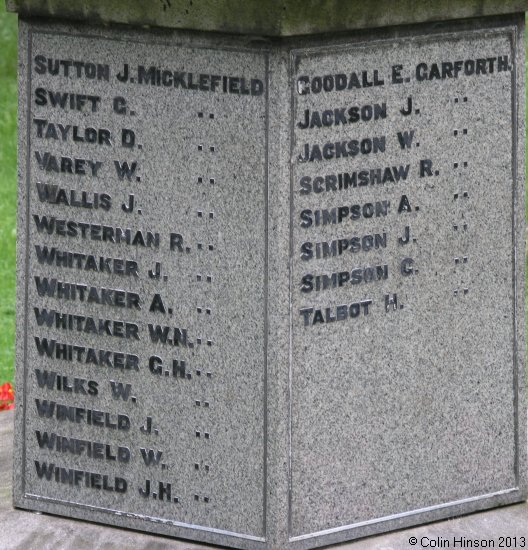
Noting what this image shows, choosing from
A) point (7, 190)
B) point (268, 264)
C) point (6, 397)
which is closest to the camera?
point (268, 264)

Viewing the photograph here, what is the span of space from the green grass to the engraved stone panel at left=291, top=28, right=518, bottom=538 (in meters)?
3.21

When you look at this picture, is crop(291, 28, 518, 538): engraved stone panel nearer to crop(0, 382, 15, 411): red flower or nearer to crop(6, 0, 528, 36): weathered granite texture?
crop(6, 0, 528, 36): weathered granite texture

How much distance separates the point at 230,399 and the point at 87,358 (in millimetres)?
557

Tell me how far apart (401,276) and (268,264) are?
1.69 ft

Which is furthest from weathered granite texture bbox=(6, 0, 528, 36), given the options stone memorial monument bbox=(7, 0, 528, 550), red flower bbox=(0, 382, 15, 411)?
red flower bbox=(0, 382, 15, 411)

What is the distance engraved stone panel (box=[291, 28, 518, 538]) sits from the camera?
4.62m

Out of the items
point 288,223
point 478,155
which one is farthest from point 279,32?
point 478,155

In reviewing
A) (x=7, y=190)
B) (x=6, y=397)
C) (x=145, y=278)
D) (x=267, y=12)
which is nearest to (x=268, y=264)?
(x=145, y=278)

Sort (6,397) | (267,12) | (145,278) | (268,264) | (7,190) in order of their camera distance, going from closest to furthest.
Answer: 1. (267,12)
2. (268,264)
3. (145,278)
4. (6,397)
5. (7,190)

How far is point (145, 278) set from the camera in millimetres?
4812

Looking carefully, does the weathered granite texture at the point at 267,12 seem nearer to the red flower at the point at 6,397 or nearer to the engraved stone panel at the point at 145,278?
the engraved stone panel at the point at 145,278

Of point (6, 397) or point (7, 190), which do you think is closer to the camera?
point (6, 397)

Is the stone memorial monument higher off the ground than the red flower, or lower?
higher

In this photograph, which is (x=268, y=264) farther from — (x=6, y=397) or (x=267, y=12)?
(x=6, y=397)
